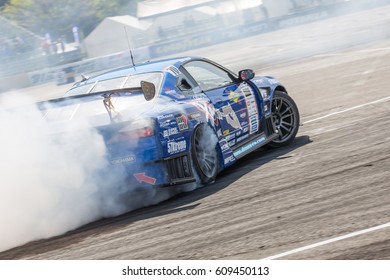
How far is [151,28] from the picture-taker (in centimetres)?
5444

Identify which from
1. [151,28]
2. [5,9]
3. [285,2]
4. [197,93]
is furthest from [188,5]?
[197,93]

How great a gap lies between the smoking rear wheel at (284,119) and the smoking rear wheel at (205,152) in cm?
167

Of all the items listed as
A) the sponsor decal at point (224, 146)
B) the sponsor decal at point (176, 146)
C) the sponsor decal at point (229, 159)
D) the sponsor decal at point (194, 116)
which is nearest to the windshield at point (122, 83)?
the sponsor decal at point (194, 116)

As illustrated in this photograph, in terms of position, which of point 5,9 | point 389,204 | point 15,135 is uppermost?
point 5,9

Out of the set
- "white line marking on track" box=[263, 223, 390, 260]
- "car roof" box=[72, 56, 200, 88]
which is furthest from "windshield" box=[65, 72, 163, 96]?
"white line marking on track" box=[263, 223, 390, 260]

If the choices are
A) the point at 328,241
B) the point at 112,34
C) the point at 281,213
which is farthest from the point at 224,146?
the point at 112,34

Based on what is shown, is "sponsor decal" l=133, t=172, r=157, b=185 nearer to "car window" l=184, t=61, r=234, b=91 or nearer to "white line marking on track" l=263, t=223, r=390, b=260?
"car window" l=184, t=61, r=234, b=91

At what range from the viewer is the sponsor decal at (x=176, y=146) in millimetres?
6742

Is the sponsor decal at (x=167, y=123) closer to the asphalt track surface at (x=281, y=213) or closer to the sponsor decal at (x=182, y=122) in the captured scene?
the sponsor decal at (x=182, y=122)

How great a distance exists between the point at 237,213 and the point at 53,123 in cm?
205

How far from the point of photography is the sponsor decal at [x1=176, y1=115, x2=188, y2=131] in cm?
690

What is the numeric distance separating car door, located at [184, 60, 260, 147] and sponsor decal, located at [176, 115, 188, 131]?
0.72 metres

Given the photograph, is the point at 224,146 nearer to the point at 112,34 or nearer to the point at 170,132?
the point at 170,132

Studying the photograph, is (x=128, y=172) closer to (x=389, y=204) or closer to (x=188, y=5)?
(x=389, y=204)
